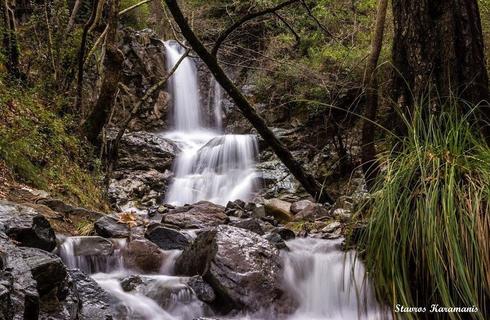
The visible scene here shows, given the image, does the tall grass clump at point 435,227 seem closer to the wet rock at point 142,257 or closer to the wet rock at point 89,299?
the wet rock at point 89,299

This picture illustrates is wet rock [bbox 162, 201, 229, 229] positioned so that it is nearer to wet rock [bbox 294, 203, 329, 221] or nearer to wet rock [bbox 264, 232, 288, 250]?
wet rock [bbox 294, 203, 329, 221]

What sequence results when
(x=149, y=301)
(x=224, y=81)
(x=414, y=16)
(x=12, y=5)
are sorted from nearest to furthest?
(x=414, y=16) → (x=149, y=301) → (x=224, y=81) → (x=12, y=5)

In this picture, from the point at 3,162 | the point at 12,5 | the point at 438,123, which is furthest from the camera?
the point at 12,5

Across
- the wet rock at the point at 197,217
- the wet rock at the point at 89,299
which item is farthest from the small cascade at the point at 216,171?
the wet rock at the point at 89,299

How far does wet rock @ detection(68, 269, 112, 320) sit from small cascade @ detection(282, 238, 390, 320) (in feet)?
5.55

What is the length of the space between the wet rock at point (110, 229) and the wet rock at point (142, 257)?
31 centimetres

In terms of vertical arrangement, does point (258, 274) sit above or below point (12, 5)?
below

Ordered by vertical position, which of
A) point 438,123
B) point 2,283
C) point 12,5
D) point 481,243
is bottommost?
point 2,283

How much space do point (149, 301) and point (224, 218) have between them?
137 inches

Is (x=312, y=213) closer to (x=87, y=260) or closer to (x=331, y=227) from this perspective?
(x=331, y=227)

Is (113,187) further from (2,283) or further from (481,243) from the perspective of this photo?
(481,243)

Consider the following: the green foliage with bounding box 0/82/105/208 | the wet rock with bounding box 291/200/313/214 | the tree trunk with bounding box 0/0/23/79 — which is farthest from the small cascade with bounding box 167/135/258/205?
the tree trunk with bounding box 0/0/23/79

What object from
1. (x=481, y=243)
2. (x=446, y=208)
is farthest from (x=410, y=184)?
(x=481, y=243)

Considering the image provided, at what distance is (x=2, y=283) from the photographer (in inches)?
74.2
